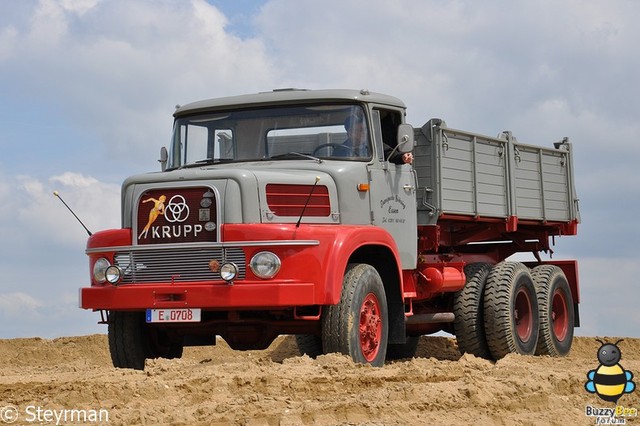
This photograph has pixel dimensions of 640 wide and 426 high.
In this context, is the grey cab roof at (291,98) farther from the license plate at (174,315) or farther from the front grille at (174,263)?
the license plate at (174,315)

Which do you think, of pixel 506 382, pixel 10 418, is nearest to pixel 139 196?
pixel 10 418

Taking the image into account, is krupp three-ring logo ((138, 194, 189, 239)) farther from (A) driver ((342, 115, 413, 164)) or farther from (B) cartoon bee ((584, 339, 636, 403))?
(B) cartoon bee ((584, 339, 636, 403))

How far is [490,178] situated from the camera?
15.1 meters

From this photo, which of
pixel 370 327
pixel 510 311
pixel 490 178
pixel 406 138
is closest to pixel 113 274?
pixel 370 327

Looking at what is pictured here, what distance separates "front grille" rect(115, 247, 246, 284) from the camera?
34.6ft

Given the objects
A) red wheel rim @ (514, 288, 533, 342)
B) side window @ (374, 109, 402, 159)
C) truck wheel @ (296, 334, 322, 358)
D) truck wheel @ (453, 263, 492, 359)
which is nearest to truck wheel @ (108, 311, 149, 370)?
truck wheel @ (296, 334, 322, 358)

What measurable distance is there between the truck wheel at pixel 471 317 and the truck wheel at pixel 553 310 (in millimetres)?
1442

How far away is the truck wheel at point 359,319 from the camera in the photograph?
1056cm

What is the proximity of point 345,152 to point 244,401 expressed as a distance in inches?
157

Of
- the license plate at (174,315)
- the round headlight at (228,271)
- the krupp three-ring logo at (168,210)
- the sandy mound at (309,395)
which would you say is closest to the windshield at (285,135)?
the krupp three-ring logo at (168,210)

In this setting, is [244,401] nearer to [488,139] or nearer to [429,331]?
[429,331]

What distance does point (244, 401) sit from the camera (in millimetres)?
8523

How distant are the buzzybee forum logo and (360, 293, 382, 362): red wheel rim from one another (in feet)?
7.36

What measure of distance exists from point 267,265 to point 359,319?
1.14 meters
